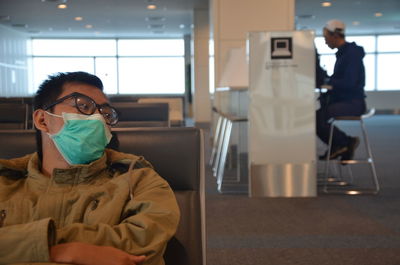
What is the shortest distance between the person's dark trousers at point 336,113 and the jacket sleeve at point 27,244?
13.8ft

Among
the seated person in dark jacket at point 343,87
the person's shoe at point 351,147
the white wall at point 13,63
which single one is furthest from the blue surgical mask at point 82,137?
the white wall at point 13,63

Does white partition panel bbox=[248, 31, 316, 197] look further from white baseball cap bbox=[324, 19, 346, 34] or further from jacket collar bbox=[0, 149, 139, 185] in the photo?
jacket collar bbox=[0, 149, 139, 185]

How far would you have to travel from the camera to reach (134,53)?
23641 mm

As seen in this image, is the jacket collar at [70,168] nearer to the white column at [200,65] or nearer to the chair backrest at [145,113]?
the chair backrest at [145,113]

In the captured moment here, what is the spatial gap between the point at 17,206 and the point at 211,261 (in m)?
1.75

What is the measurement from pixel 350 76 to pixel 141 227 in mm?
4163

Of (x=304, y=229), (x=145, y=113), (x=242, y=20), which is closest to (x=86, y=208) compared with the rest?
(x=304, y=229)

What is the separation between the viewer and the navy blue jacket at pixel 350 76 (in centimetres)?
518

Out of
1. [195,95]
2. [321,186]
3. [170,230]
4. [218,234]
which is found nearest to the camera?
[170,230]

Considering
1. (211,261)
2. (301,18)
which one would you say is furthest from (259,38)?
(301,18)

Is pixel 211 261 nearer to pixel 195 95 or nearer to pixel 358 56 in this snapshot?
pixel 358 56

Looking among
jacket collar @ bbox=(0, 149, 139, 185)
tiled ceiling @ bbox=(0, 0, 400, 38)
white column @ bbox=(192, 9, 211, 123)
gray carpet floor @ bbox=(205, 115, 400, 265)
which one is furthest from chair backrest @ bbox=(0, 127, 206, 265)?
white column @ bbox=(192, 9, 211, 123)

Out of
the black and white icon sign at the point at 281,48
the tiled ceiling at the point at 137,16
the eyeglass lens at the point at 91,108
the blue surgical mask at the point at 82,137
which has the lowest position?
the blue surgical mask at the point at 82,137

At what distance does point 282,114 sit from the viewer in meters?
4.94
